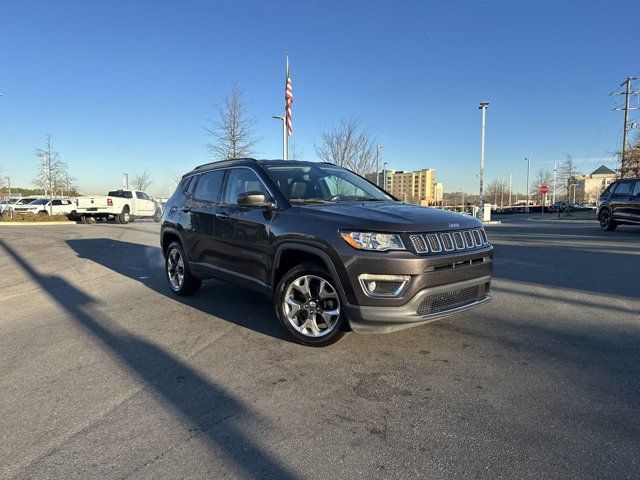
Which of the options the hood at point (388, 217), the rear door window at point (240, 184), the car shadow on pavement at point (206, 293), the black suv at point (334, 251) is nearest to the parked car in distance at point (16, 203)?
the car shadow on pavement at point (206, 293)

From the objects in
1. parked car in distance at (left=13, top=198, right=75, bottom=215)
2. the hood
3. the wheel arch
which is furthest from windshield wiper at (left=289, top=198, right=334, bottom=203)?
parked car in distance at (left=13, top=198, right=75, bottom=215)

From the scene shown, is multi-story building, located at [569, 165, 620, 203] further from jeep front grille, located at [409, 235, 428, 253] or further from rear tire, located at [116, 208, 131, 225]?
jeep front grille, located at [409, 235, 428, 253]

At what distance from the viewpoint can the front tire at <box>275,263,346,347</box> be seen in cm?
391

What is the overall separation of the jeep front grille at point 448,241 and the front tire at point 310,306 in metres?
0.78

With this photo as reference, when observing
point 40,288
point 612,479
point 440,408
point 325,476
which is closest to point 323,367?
point 440,408

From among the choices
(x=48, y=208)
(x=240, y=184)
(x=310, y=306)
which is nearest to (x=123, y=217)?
(x=48, y=208)

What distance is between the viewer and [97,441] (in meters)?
2.65

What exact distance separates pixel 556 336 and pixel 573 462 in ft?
7.63

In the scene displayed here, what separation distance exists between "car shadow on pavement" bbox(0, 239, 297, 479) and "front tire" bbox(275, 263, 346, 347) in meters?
0.98

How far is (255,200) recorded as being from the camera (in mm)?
4379

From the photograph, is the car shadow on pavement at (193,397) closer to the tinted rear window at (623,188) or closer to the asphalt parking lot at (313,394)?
the asphalt parking lot at (313,394)

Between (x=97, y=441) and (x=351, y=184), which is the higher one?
(x=351, y=184)

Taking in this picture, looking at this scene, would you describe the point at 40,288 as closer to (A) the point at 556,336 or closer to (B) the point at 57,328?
(B) the point at 57,328

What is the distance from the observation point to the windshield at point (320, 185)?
15.3 feet
